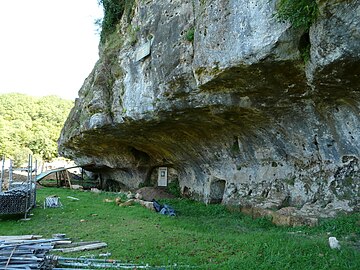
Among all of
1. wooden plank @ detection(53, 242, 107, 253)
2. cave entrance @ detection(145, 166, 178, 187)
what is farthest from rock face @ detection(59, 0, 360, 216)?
wooden plank @ detection(53, 242, 107, 253)

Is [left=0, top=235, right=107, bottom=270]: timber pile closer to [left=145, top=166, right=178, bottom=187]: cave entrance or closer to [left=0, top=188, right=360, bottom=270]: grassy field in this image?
[left=0, top=188, right=360, bottom=270]: grassy field

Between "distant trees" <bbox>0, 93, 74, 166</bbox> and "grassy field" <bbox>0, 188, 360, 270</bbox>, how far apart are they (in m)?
33.3

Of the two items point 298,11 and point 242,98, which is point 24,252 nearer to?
point 242,98

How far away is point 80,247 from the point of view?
6977 millimetres

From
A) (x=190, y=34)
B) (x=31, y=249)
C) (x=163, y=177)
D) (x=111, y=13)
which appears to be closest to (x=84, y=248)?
(x=31, y=249)

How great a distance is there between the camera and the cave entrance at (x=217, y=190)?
14.1 metres

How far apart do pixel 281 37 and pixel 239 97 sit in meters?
2.55

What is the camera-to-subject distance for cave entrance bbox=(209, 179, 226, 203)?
14.1m

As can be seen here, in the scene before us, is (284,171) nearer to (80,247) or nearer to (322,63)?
(322,63)

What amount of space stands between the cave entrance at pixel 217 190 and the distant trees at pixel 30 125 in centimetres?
3218

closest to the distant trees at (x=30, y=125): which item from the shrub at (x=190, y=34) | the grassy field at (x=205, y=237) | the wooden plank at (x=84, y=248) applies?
the grassy field at (x=205, y=237)

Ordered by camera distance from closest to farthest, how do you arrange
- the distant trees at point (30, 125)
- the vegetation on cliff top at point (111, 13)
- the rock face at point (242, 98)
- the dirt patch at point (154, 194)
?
the rock face at point (242, 98) → the vegetation on cliff top at point (111, 13) → the dirt patch at point (154, 194) → the distant trees at point (30, 125)

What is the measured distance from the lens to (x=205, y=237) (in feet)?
25.6

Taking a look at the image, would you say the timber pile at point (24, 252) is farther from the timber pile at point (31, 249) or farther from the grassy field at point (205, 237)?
the grassy field at point (205, 237)
